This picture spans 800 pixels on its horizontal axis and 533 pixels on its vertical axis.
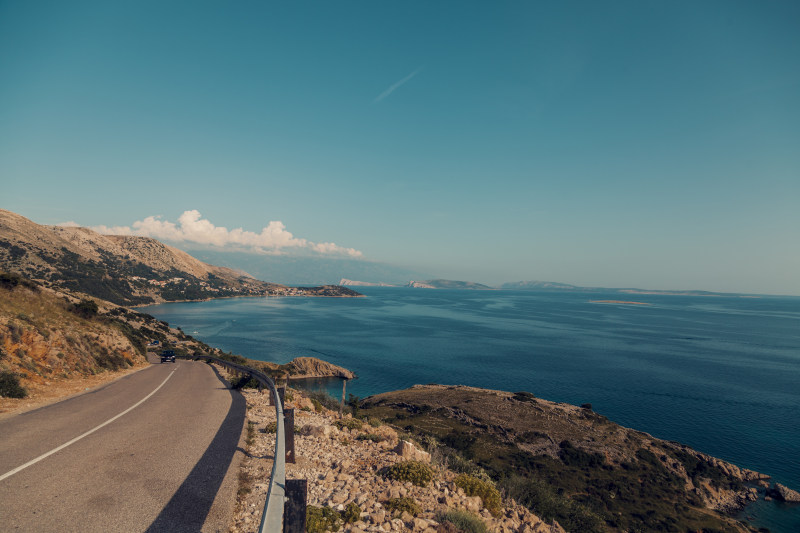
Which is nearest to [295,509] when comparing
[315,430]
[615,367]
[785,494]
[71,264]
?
[315,430]

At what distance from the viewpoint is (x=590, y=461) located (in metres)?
34.1

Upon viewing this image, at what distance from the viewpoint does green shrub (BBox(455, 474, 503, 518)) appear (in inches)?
318

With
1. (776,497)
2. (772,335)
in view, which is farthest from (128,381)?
(772,335)

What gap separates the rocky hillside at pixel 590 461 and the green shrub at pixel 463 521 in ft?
52.4

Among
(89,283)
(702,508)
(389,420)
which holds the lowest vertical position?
(702,508)

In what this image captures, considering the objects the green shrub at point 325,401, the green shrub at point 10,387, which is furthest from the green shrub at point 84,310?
the green shrub at point 325,401

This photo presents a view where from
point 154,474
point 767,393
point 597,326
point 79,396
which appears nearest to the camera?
point 154,474

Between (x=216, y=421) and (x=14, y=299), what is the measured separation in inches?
1015

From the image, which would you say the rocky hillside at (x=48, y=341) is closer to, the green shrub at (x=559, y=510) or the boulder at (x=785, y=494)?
the green shrub at (x=559, y=510)

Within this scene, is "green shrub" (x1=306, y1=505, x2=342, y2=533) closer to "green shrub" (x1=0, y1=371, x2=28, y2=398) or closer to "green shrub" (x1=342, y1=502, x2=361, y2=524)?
"green shrub" (x1=342, y1=502, x2=361, y2=524)

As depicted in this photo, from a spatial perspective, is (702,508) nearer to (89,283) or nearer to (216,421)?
(216,421)

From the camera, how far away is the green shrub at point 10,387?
13468mm

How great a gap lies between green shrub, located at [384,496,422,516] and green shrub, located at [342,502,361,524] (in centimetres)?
70

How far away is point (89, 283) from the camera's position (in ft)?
436
